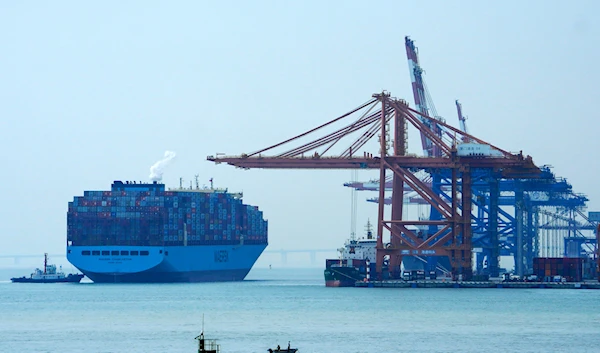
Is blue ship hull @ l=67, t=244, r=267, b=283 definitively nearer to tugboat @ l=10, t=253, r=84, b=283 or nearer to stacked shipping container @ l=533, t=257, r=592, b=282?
tugboat @ l=10, t=253, r=84, b=283

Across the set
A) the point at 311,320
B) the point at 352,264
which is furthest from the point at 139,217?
the point at 311,320

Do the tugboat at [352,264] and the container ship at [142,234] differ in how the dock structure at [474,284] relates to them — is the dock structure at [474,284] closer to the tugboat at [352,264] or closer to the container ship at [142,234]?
the tugboat at [352,264]

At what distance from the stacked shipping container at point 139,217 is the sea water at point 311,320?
17094mm

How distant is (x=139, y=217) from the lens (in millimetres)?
129000

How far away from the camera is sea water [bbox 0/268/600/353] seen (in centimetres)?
6278

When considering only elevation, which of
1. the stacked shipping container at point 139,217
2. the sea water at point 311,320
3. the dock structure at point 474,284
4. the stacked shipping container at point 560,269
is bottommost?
the sea water at point 311,320

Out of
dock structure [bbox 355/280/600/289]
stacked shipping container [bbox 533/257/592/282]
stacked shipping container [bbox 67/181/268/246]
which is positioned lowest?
dock structure [bbox 355/280/600/289]

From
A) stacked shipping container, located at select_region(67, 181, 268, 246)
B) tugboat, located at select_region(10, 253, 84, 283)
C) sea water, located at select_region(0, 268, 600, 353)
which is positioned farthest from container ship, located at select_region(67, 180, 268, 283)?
sea water, located at select_region(0, 268, 600, 353)

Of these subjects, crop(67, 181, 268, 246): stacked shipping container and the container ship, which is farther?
crop(67, 181, 268, 246): stacked shipping container

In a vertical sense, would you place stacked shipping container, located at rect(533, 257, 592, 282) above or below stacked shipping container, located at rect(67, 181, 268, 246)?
below

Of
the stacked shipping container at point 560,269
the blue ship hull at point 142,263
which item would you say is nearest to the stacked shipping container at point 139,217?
the blue ship hull at point 142,263

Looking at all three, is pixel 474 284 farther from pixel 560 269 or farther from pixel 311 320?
pixel 311 320

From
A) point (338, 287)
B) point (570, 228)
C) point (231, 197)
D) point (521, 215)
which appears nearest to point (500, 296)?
point (338, 287)

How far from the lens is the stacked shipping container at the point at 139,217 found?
12838 centimetres
